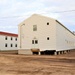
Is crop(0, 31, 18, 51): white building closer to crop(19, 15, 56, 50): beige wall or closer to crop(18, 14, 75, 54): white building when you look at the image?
crop(18, 14, 75, 54): white building

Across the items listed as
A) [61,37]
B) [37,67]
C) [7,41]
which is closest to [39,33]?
[61,37]

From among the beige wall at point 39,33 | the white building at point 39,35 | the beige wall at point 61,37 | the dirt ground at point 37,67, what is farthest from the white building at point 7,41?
the dirt ground at point 37,67

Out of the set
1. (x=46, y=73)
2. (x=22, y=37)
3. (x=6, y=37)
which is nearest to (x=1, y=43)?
(x=6, y=37)

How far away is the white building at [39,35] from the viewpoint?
33.4 meters

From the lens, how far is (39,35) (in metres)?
34.6

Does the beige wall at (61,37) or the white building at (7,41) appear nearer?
the beige wall at (61,37)

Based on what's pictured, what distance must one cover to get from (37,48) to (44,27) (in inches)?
175

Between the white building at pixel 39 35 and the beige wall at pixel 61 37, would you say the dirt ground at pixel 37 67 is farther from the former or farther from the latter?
the beige wall at pixel 61 37

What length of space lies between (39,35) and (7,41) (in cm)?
3108

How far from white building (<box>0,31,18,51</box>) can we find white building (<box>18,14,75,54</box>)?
1041 inches

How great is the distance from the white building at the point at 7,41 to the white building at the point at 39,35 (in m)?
26.4

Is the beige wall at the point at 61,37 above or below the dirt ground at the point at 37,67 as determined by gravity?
above

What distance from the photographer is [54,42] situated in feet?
109

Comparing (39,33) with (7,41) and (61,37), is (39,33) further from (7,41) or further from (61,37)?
(7,41)
